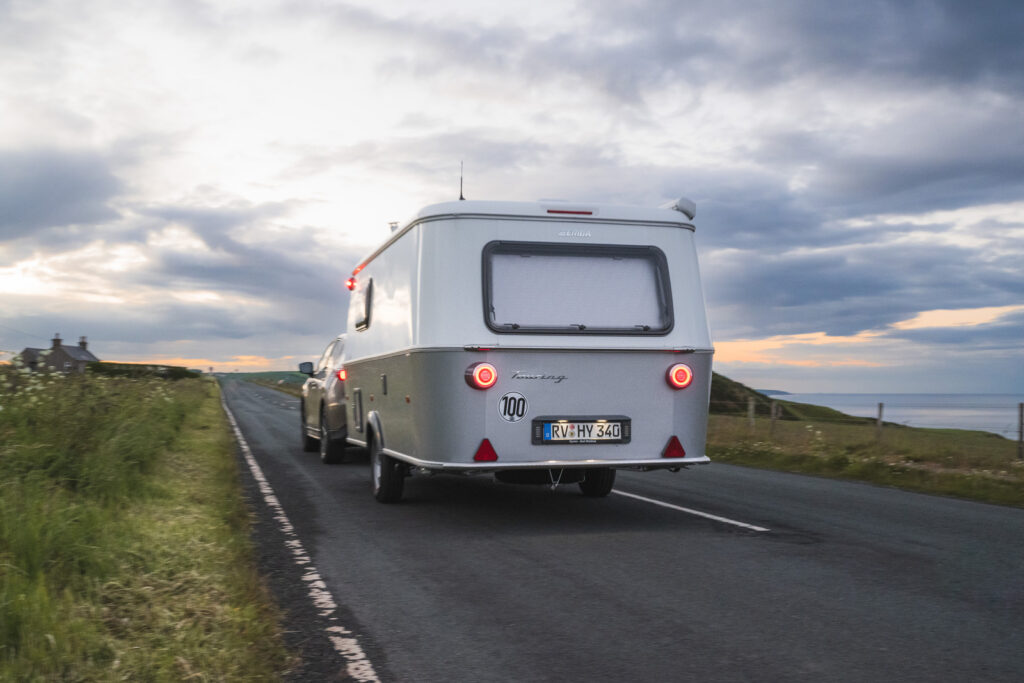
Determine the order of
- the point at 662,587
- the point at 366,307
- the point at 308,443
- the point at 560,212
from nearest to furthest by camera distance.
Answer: the point at 662,587, the point at 560,212, the point at 366,307, the point at 308,443

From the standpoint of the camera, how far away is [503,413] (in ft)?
25.4

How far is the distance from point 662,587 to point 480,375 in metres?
2.70

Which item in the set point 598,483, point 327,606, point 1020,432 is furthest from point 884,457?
point 327,606

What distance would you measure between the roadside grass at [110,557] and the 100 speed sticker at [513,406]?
96.6 inches

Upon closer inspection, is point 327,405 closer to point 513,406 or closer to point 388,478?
point 388,478

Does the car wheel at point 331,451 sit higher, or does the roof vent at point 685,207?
the roof vent at point 685,207

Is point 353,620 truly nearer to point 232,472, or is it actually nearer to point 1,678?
point 1,678

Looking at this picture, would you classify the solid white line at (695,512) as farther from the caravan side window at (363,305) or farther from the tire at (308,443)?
the tire at (308,443)

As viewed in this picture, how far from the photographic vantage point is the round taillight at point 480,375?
7.65m

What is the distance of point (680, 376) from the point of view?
26.6 ft

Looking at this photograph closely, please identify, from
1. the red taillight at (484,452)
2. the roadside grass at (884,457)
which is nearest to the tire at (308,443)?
the roadside grass at (884,457)

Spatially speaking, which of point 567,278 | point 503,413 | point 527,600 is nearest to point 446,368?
point 503,413

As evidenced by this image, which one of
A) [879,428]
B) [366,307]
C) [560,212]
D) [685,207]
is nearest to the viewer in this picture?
[560,212]

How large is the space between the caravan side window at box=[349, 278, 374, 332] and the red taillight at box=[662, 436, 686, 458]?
4.18 m
